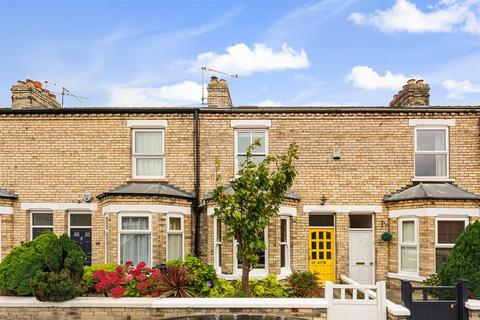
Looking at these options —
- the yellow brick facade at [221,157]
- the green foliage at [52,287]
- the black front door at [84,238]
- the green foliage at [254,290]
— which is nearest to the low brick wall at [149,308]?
the green foliage at [52,287]

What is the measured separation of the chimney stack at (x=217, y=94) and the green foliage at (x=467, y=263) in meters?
8.65

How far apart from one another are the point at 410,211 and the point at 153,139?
8.80 m

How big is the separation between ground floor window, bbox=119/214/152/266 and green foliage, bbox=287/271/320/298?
4505 mm

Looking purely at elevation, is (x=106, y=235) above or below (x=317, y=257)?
above

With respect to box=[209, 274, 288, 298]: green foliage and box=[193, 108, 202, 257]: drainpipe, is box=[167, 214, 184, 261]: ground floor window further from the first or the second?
box=[209, 274, 288, 298]: green foliage

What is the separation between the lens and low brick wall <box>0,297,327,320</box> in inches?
326

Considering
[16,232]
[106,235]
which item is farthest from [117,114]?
[16,232]

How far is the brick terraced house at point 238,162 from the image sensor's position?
43.9 feet

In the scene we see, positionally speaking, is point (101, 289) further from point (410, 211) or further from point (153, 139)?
point (410, 211)

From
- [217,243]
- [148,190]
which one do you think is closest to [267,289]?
A: [217,243]

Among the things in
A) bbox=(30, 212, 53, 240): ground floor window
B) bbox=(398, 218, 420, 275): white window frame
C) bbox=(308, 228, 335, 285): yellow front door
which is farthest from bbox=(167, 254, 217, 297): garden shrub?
bbox=(398, 218, 420, 275): white window frame

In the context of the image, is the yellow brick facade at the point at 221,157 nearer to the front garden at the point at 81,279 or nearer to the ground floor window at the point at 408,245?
the ground floor window at the point at 408,245

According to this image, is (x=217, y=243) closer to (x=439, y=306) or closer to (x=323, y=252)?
(x=323, y=252)

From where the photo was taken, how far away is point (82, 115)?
13867 mm
